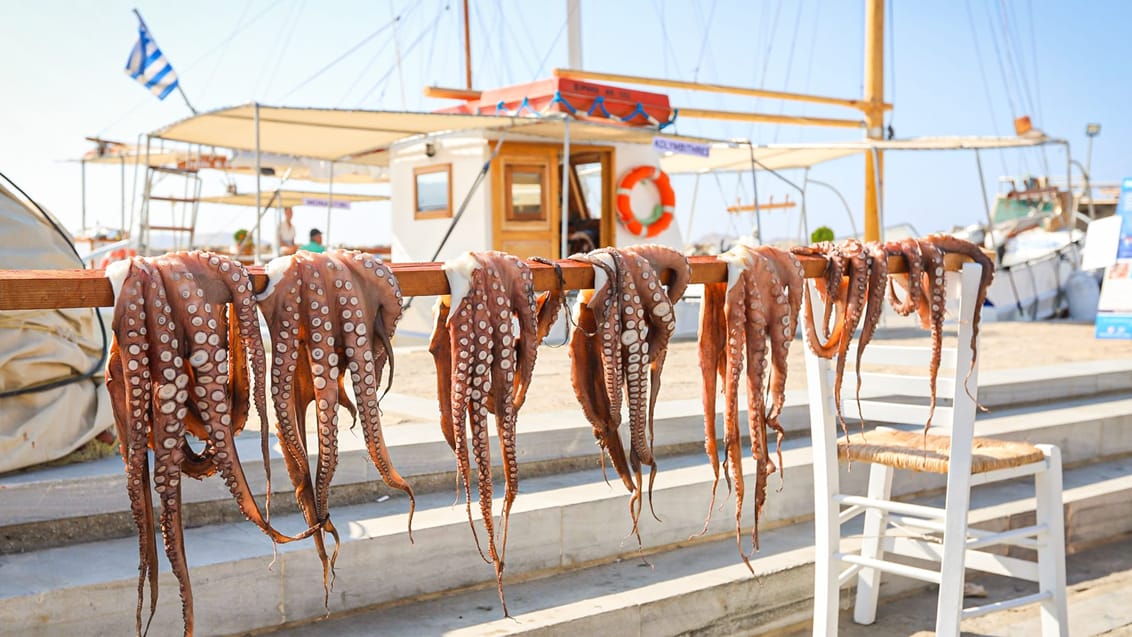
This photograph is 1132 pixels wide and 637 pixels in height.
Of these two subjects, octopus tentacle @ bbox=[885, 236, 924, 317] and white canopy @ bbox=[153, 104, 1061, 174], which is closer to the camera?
octopus tentacle @ bbox=[885, 236, 924, 317]

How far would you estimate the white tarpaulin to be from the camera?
3514 mm

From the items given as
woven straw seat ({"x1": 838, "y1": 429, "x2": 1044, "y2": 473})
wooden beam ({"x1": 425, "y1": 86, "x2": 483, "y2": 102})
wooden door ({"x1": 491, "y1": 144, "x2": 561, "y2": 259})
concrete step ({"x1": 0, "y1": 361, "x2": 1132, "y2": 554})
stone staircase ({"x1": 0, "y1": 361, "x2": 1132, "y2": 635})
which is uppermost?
Result: wooden beam ({"x1": 425, "y1": 86, "x2": 483, "y2": 102})

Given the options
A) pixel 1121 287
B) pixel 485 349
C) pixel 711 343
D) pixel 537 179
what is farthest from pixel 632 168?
pixel 485 349

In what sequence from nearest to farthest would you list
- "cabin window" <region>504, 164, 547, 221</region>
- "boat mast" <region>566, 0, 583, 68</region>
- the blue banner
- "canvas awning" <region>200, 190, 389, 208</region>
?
the blue banner, "cabin window" <region>504, 164, 547, 221</region>, "boat mast" <region>566, 0, 583, 68</region>, "canvas awning" <region>200, 190, 389, 208</region>

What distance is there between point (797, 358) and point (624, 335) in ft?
22.1

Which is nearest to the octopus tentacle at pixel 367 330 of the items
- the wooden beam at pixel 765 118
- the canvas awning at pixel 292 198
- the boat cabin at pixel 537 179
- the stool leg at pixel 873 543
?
the stool leg at pixel 873 543

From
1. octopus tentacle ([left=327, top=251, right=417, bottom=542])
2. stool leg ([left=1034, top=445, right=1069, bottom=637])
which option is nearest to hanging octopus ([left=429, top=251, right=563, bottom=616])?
octopus tentacle ([left=327, top=251, right=417, bottom=542])

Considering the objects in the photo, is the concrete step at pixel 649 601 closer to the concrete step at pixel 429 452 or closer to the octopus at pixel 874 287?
the concrete step at pixel 429 452

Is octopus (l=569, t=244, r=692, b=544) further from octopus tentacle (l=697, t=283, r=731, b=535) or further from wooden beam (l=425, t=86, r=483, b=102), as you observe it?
wooden beam (l=425, t=86, r=483, b=102)

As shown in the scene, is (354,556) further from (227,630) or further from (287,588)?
(227,630)

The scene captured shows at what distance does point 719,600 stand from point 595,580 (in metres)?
0.49

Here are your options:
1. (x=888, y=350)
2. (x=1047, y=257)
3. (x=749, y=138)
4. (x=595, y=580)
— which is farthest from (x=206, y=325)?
(x=1047, y=257)

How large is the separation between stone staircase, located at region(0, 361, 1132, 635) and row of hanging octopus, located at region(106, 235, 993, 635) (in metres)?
1.03

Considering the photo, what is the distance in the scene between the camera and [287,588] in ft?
10.3
